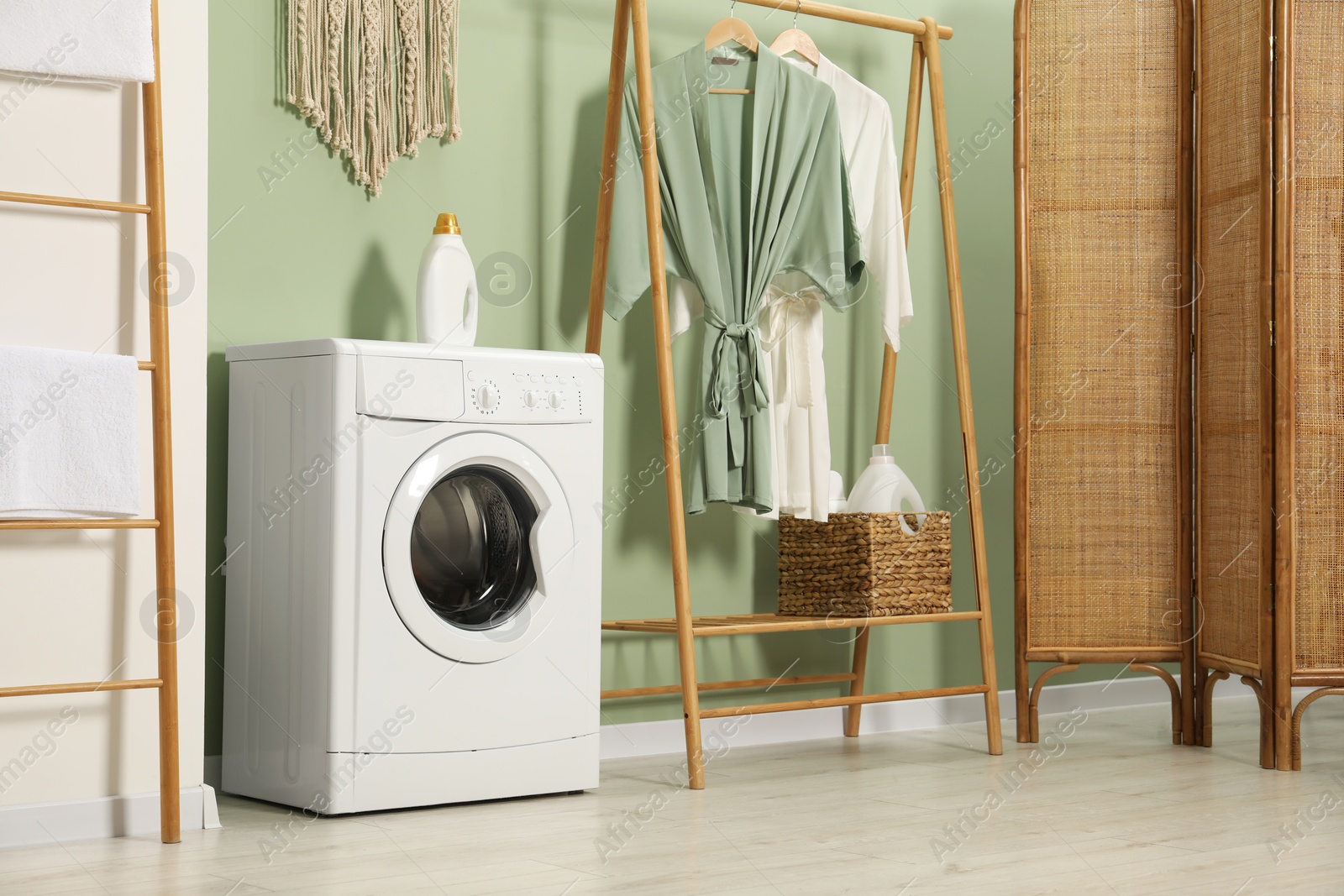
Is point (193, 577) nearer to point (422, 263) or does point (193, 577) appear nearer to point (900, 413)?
point (422, 263)

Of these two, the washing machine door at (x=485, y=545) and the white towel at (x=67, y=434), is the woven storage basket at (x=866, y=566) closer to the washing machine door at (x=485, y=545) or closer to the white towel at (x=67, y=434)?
the washing machine door at (x=485, y=545)

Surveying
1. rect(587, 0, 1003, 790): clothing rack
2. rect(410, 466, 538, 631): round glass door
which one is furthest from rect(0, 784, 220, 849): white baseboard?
rect(587, 0, 1003, 790): clothing rack

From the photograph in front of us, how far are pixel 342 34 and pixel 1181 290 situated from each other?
1.86 meters

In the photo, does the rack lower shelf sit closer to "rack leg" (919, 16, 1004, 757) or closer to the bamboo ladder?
"rack leg" (919, 16, 1004, 757)

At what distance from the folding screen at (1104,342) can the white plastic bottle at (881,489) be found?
1.09 ft

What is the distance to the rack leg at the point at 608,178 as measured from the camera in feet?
9.01

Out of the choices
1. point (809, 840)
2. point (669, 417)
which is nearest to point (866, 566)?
point (669, 417)

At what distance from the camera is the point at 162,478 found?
2070 mm

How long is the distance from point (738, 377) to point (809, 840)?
38.4 inches

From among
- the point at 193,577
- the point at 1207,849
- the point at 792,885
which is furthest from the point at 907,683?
the point at 193,577

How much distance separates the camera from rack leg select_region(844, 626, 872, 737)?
311 centimetres

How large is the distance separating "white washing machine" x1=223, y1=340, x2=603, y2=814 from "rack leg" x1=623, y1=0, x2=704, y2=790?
15 centimetres

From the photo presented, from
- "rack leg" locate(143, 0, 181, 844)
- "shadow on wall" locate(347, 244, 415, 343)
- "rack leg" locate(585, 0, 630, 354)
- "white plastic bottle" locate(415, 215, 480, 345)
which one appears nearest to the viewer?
"rack leg" locate(143, 0, 181, 844)

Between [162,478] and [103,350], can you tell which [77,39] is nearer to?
[103,350]
